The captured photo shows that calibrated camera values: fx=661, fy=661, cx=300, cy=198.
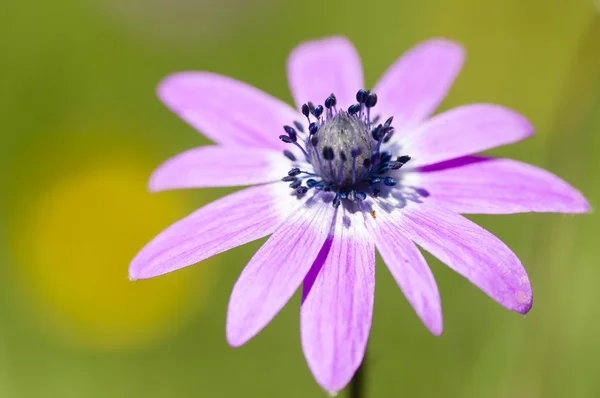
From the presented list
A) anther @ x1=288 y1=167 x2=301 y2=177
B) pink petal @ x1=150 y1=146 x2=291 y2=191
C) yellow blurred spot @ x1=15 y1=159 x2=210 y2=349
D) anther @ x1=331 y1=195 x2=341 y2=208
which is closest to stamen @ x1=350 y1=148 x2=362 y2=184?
anther @ x1=331 y1=195 x2=341 y2=208

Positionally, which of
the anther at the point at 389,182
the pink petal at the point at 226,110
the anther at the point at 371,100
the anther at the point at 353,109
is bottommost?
the anther at the point at 389,182

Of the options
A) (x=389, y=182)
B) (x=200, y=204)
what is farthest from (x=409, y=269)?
(x=200, y=204)

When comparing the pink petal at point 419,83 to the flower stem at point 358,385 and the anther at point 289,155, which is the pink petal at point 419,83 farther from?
the flower stem at point 358,385

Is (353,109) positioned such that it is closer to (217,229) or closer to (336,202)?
(336,202)

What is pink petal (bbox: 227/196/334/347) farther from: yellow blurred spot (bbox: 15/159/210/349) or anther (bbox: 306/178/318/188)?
yellow blurred spot (bbox: 15/159/210/349)

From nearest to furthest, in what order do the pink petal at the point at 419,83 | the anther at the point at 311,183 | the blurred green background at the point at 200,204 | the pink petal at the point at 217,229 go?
the pink petal at the point at 217,229 < the anther at the point at 311,183 < the pink petal at the point at 419,83 < the blurred green background at the point at 200,204

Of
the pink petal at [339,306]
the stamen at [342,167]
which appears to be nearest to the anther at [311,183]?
the stamen at [342,167]

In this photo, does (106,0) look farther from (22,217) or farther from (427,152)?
(427,152)

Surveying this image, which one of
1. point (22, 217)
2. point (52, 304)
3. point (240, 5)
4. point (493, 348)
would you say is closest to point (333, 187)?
point (493, 348)
